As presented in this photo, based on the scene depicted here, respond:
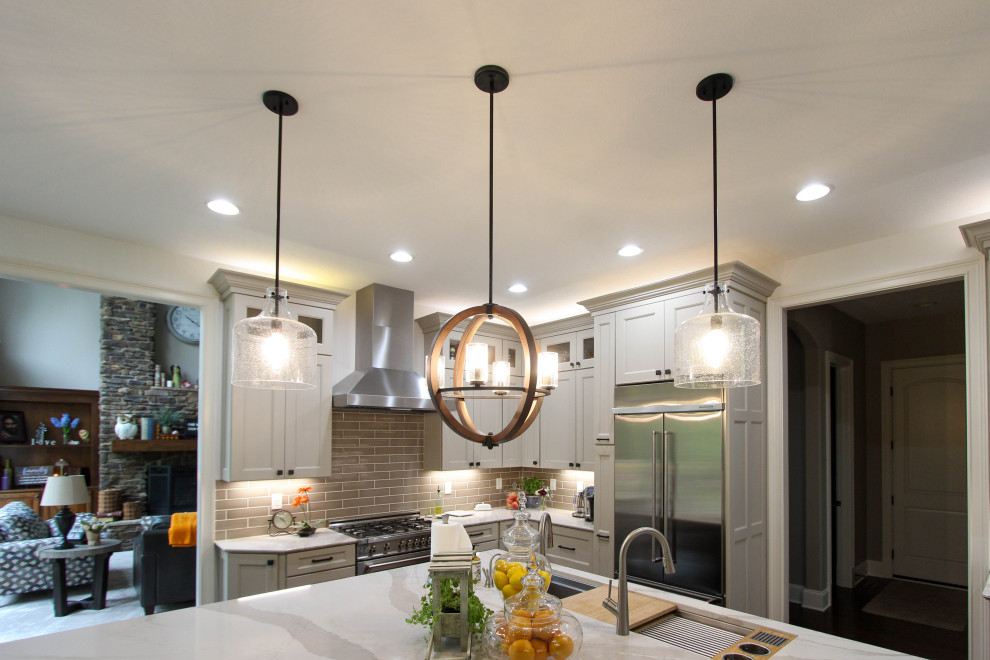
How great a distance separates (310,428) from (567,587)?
2332 millimetres

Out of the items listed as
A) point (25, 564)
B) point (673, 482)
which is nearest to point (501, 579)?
point (673, 482)

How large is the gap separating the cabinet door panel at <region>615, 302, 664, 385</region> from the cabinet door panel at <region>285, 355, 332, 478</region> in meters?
2.20

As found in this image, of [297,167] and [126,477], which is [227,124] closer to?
[297,167]

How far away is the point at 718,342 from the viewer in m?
1.89

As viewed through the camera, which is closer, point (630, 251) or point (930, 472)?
point (630, 251)

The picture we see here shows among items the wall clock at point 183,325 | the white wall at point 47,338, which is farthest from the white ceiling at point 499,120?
the white wall at point 47,338

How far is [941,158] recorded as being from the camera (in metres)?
2.43

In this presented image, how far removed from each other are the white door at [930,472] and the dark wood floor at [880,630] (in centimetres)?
114

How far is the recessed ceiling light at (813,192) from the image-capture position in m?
2.72

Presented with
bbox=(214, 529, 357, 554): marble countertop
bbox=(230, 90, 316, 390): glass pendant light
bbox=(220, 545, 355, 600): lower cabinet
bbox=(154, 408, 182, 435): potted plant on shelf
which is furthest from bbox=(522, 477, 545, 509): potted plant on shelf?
bbox=(154, 408, 182, 435): potted plant on shelf

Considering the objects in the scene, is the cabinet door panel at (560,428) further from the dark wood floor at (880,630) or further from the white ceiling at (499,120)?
the dark wood floor at (880,630)

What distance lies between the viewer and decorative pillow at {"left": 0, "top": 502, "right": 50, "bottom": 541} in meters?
5.41

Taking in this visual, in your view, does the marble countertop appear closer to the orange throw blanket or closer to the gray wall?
the orange throw blanket

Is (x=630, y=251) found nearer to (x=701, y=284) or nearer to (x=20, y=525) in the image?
(x=701, y=284)
